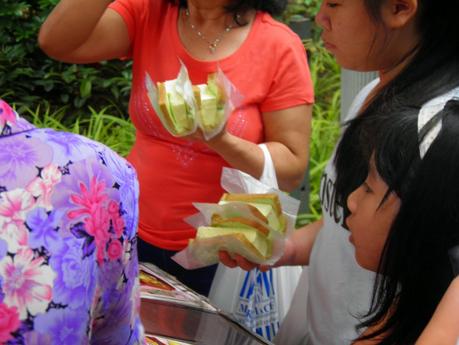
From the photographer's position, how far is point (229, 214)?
5.88 feet

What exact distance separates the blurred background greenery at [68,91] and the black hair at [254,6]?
214 centimetres

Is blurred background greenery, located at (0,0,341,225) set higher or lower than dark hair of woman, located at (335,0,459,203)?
lower

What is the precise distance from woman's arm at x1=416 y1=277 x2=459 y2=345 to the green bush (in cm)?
383

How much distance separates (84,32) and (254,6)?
0.49 metres

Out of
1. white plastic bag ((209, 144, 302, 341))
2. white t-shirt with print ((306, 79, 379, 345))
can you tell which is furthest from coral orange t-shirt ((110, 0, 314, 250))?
white t-shirt with print ((306, 79, 379, 345))

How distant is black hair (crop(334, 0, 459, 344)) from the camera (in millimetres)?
1281

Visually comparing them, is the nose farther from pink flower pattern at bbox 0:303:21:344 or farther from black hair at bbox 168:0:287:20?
pink flower pattern at bbox 0:303:21:344

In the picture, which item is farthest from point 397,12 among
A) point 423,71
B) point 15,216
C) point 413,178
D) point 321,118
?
point 321,118

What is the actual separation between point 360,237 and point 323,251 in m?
0.39

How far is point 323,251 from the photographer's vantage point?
1803 millimetres

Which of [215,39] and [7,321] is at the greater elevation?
[215,39]

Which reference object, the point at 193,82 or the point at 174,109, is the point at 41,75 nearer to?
the point at 193,82

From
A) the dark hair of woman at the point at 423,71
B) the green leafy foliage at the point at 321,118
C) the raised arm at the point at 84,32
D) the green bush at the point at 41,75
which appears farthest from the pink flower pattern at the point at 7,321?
the green bush at the point at 41,75

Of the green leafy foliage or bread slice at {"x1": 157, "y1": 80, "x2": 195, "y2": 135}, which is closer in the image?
bread slice at {"x1": 157, "y1": 80, "x2": 195, "y2": 135}
